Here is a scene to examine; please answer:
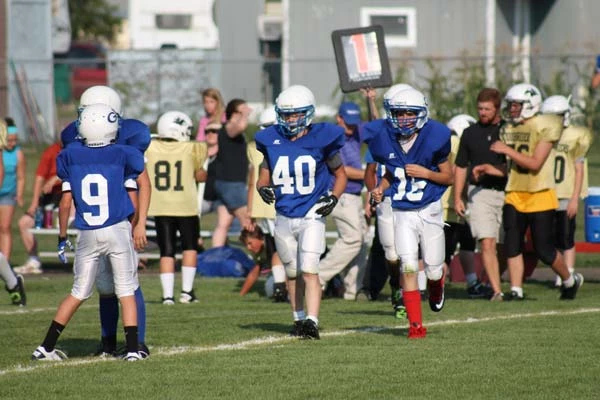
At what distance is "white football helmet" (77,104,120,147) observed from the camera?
9.15 m

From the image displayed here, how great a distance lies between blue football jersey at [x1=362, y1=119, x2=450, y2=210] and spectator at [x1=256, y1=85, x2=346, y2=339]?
366mm

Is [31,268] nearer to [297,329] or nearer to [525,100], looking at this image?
[525,100]

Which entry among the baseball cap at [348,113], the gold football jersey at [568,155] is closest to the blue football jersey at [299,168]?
the baseball cap at [348,113]

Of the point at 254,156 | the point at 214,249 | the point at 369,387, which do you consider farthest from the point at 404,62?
the point at 369,387

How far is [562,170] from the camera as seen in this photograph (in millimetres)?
14320

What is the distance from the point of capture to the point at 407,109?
33.7 feet

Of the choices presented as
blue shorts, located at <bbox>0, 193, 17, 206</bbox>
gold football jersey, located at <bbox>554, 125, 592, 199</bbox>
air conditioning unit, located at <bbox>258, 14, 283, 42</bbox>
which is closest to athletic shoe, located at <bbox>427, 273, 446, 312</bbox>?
gold football jersey, located at <bbox>554, 125, 592, 199</bbox>

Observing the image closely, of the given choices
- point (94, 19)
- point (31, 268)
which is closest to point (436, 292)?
point (31, 268)

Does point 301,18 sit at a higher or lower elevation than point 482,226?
higher

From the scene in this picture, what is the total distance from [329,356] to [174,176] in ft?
15.6

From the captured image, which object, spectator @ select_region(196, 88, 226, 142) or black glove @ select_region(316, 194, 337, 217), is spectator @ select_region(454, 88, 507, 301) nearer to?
black glove @ select_region(316, 194, 337, 217)

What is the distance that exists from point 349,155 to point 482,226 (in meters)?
1.38

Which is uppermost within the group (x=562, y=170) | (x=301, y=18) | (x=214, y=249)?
(x=301, y=18)

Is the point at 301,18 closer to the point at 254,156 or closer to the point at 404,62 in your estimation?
the point at 404,62
